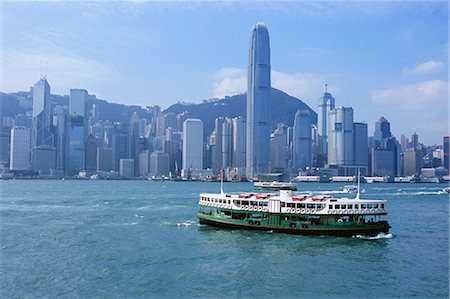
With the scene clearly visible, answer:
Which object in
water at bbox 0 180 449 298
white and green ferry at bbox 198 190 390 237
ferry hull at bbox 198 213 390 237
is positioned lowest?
water at bbox 0 180 449 298

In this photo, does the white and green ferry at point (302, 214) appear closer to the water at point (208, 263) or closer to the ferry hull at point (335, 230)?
the ferry hull at point (335, 230)

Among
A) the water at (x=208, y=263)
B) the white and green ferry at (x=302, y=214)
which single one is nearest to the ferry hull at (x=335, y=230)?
the white and green ferry at (x=302, y=214)

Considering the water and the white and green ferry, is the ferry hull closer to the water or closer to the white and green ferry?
the white and green ferry

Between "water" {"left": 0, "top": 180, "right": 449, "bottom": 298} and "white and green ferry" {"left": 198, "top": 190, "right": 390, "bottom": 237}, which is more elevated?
"white and green ferry" {"left": 198, "top": 190, "right": 390, "bottom": 237}

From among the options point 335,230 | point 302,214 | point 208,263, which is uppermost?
point 302,214

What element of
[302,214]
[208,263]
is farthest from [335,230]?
[208,263]

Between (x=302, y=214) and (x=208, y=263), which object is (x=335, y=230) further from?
(x=208, y=263)

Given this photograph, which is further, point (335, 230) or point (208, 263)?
point (335, 230)

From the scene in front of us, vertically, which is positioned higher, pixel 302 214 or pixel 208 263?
pixel 302 214

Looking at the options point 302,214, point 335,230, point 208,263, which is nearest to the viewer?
point 208,263

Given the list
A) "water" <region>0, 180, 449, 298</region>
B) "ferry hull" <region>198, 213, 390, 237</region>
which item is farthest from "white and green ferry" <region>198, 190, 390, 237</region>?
"water" <region>0, 180, 449, 298</region>
